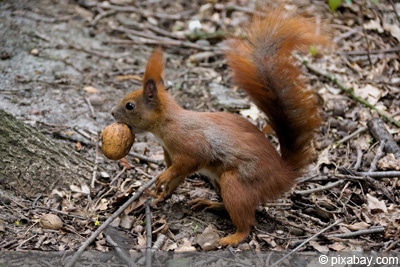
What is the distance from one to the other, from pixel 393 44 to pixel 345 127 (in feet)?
4.77

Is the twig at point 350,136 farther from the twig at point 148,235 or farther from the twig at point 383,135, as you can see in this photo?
the twig at point 148,235

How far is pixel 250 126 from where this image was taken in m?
3.02

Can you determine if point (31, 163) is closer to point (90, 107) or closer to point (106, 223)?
point (106, 223)

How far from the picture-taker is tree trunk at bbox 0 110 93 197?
3.02m

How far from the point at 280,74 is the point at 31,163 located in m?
1.50

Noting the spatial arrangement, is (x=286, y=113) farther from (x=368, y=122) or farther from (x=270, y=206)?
(x=368, y=122)

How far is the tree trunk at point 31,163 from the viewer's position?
3023 millimetres

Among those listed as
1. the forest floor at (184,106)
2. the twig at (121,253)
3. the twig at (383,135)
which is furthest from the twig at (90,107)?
the twig at (383,135)

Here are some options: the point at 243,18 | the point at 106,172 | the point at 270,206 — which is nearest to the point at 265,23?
the point at 270,206

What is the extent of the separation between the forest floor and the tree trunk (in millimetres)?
79

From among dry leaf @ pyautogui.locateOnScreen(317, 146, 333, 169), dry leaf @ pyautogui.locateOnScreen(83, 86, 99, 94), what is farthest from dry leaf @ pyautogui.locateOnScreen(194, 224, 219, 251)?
dry leaf @ pyautogui.locateOnScreen(83, 86, 99, 94)

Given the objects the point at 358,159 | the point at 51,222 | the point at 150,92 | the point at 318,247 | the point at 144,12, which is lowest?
the point at 51,222

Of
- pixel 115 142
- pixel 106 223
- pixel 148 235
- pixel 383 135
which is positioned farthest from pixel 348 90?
pixel 106 223

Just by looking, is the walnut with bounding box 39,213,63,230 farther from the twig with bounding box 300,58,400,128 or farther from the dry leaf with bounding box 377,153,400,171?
the twig with bounding box 300,58,400,128
